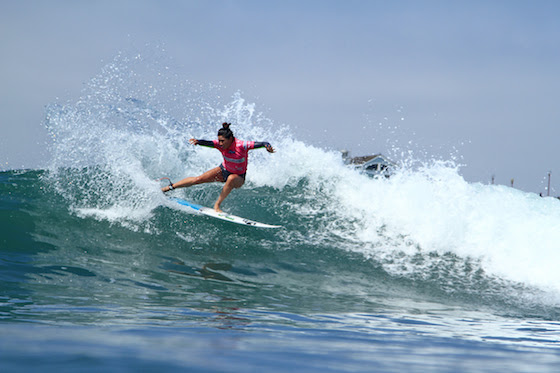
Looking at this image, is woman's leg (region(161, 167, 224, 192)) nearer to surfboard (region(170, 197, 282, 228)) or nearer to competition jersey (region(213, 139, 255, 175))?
competition jersey (region(213, 139, 255, 175))

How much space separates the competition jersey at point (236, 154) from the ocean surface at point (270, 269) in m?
0.97

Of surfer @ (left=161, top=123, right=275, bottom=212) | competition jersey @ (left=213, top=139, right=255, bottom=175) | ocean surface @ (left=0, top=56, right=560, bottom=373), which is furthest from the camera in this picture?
competition jersey @ (left=213, top=139, right=255, bottom=175)

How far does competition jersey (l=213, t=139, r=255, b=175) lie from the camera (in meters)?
8.52

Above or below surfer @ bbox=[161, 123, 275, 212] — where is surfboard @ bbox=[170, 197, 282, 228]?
below

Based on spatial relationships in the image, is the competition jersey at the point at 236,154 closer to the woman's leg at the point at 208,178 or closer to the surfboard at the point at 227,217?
the woman's leg at the point at 208,178

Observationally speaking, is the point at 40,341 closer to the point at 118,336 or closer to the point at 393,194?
the point at 118,336

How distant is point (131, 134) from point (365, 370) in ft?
33.0

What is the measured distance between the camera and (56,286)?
15.2ft

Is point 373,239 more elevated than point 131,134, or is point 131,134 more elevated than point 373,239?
point 131,134

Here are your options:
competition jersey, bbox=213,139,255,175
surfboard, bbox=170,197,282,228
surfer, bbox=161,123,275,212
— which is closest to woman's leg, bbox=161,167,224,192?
surfer, bbox=161,123,275,212

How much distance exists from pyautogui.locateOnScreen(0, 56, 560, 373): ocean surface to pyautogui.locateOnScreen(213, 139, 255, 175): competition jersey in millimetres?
966

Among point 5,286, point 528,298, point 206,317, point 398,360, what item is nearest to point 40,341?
point 206,317

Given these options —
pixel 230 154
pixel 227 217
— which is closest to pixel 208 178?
pixel 230 154

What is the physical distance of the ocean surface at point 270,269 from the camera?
2375 millimetres
